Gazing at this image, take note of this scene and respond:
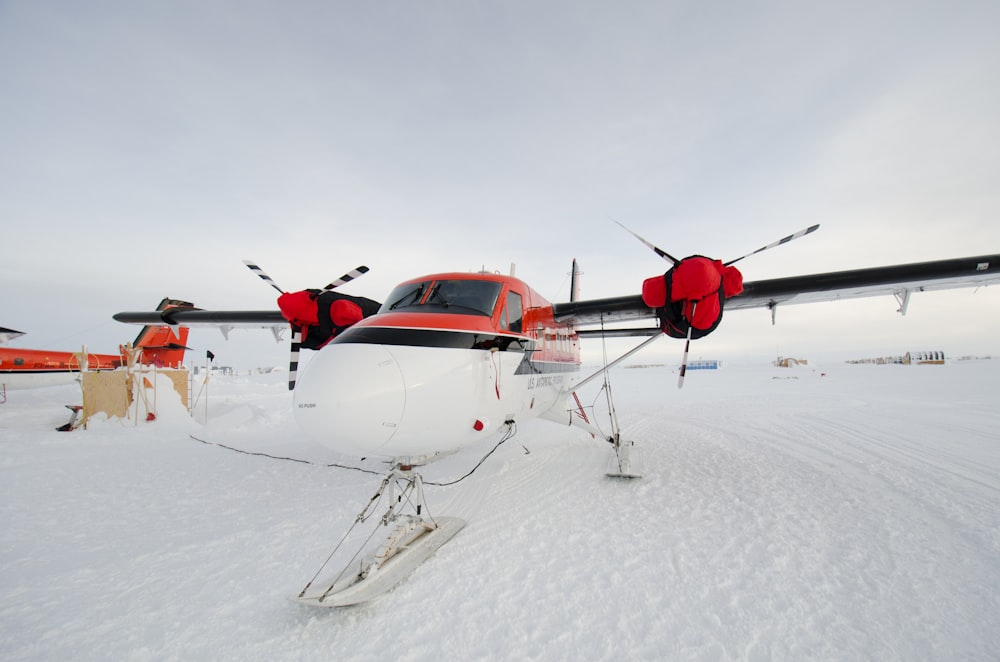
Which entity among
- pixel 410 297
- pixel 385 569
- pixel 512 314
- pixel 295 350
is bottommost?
pixel 385 569

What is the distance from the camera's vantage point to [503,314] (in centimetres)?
511

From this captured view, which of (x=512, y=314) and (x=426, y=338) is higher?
(x=512, y=314)

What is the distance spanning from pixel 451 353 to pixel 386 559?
195cm

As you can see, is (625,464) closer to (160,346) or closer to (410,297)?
(410,297)

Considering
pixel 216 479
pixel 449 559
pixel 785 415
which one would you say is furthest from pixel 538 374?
pixel 785 415

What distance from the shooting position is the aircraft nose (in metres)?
→ 3.17

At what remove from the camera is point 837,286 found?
612 cm

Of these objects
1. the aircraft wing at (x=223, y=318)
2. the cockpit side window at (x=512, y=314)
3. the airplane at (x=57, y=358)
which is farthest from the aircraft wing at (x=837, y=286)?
the airplane at (x=57, y=358)

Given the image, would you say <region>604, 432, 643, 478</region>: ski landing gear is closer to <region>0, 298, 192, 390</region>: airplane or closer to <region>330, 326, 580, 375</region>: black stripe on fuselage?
<region>330, 326, 580, 375</region>: black stripe on fuselage

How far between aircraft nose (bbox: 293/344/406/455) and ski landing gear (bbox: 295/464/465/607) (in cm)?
62

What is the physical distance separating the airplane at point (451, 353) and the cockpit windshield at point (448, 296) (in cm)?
2

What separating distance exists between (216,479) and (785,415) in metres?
15.2

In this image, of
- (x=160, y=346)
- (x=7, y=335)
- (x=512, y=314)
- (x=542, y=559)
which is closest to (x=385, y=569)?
(x=542, y=559)

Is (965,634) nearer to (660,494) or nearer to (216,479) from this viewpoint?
(660,494)
